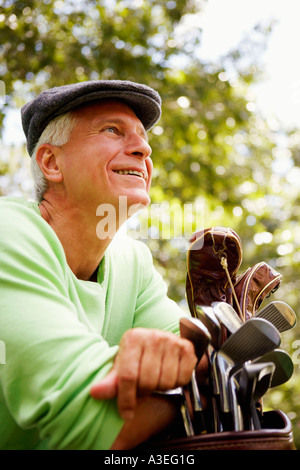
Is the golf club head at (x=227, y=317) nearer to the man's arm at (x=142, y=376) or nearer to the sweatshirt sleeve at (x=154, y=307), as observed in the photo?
the man's arm at (x=142, y=376)

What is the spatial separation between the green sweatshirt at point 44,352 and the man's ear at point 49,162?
0.77ft

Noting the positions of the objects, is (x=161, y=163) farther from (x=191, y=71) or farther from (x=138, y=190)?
(x=138, y=190)

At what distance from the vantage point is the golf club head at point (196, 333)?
0.97 meters

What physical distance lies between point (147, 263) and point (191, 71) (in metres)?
4.27

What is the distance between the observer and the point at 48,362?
90cm

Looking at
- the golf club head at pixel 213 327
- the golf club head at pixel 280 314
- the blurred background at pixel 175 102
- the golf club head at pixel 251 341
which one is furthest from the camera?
the blurred background at pixel 175 102

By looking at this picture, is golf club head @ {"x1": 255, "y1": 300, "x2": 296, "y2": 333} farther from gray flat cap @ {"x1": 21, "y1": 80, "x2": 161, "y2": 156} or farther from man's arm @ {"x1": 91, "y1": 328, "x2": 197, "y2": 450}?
gray flat cap @ {"x1": 21, "y1": 80, "x2": 161, "y2": 156}

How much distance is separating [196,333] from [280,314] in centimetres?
31

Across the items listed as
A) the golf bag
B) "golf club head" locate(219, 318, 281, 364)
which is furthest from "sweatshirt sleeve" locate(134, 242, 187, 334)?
"golf club head" locate(219, 318, 281, 364)

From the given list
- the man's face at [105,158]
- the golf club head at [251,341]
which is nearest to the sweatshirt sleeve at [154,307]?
the man's face at [105,158]

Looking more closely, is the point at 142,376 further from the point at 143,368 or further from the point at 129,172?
the point at 129,172

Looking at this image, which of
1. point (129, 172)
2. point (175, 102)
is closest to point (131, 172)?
point (129, 172)

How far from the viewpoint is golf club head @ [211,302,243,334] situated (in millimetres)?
1091

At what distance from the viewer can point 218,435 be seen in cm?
93
